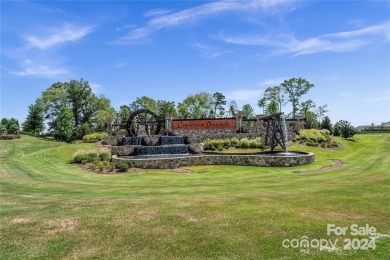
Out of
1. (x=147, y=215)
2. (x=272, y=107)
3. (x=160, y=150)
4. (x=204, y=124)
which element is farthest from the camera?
(x=272, y=107)

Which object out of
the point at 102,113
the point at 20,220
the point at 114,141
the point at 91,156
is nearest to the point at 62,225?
the point at 20,220

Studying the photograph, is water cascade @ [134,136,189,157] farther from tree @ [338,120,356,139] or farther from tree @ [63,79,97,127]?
tree @ [63,79,97,127]

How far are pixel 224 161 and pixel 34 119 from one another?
57.6 metres

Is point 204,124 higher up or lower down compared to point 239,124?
higher up

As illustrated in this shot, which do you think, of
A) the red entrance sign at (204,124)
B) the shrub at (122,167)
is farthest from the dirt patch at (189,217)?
the red entrance sign at (204,124)

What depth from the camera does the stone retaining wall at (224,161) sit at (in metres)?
23.4

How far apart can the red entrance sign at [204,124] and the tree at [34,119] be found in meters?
39.8

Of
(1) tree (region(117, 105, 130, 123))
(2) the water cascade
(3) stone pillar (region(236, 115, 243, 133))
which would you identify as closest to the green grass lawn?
(2) the water cascade

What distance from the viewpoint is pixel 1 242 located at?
6348mm

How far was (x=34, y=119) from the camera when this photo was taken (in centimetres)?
6656

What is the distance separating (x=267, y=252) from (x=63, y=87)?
71.4 metres

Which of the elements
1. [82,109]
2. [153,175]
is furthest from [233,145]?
[82,109]

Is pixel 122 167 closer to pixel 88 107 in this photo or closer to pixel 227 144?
pixel 227 144

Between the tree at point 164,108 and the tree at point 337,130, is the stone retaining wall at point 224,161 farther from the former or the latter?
the tree at point 164,108
